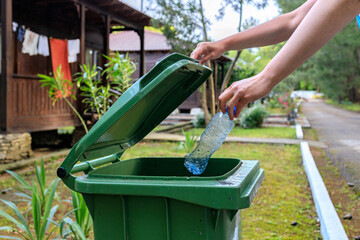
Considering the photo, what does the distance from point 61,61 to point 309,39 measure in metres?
9.30

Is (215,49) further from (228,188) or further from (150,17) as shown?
(150,17)

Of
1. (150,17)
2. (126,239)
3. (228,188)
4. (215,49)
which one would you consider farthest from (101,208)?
(150,17)

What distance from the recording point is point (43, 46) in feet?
31.0

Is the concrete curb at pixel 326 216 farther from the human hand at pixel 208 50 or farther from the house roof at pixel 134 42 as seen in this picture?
the house roof at pixel 134 42

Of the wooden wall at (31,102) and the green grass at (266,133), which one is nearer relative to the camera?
the wooden wall at (31,102)

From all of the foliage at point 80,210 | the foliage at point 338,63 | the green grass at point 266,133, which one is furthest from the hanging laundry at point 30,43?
the foliage at point 338,63

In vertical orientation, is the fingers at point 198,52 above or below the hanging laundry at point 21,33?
below

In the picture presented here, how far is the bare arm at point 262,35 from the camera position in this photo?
1.96 metres

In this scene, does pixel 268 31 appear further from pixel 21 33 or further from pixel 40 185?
pixel 21 33

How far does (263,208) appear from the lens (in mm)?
4367

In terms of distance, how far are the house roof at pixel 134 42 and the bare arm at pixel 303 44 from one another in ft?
59.2

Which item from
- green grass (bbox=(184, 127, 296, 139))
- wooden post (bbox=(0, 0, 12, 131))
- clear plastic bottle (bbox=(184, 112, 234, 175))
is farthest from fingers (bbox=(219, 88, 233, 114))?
green grass (bbox=(184, 127, 296, 139))

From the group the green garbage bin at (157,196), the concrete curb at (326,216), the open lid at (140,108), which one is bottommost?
the concrete curb at (326,216)

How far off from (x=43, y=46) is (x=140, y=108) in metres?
8.53
